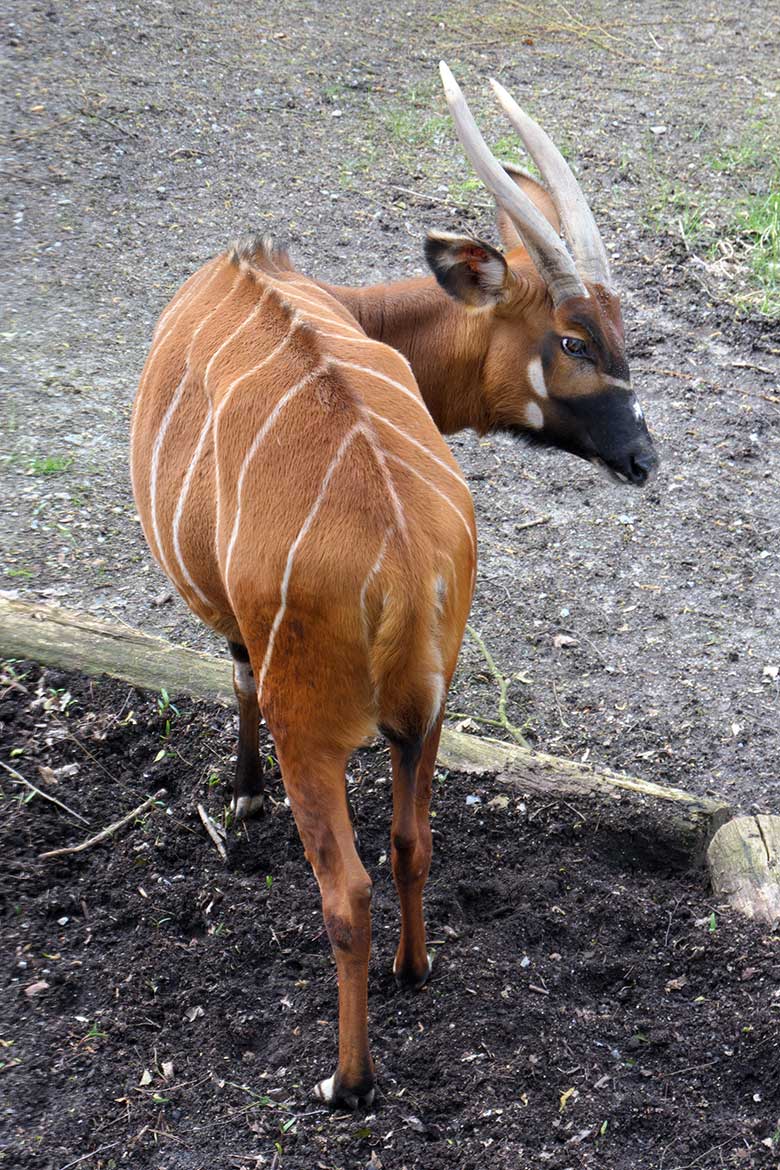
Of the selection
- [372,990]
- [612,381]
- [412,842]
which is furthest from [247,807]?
[612,381]

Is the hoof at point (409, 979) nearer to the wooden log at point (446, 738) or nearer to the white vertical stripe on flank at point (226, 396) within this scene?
the wooden log at point (446, 738)

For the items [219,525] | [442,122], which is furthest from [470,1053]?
[442,122]

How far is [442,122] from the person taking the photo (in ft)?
29.5

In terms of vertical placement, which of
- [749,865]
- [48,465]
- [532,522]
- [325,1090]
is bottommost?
[48,465]

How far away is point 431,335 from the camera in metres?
3.92

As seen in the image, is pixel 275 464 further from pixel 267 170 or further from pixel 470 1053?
pixel 267 170

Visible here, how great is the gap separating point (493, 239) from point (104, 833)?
5238mm

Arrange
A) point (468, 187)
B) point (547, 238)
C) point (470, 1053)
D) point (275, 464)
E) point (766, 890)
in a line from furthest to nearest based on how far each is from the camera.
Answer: point (468, 187), point (547, 238), point (766, 890), point (470, 1053), point (275, 464)

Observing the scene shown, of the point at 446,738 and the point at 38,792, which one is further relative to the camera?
the point at 446,738

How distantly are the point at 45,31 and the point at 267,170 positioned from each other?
2.81 meters

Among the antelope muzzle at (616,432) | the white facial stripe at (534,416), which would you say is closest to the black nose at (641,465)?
the antelope muzzle at (616,432)

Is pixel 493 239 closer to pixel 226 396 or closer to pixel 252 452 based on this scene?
pixel 226 396

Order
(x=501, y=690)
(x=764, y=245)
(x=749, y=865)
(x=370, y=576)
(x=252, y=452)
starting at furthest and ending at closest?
(x=764, y=245) < (x=501, y=690) < (x=749, y=865) < (x=252, y=452) < (x=370, y=576)

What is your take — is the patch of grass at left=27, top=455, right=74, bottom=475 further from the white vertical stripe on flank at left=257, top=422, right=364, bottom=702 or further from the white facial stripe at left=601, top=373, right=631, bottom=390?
the white vertical stripe on flank at left=257, top=422, right=364, bottom=702
